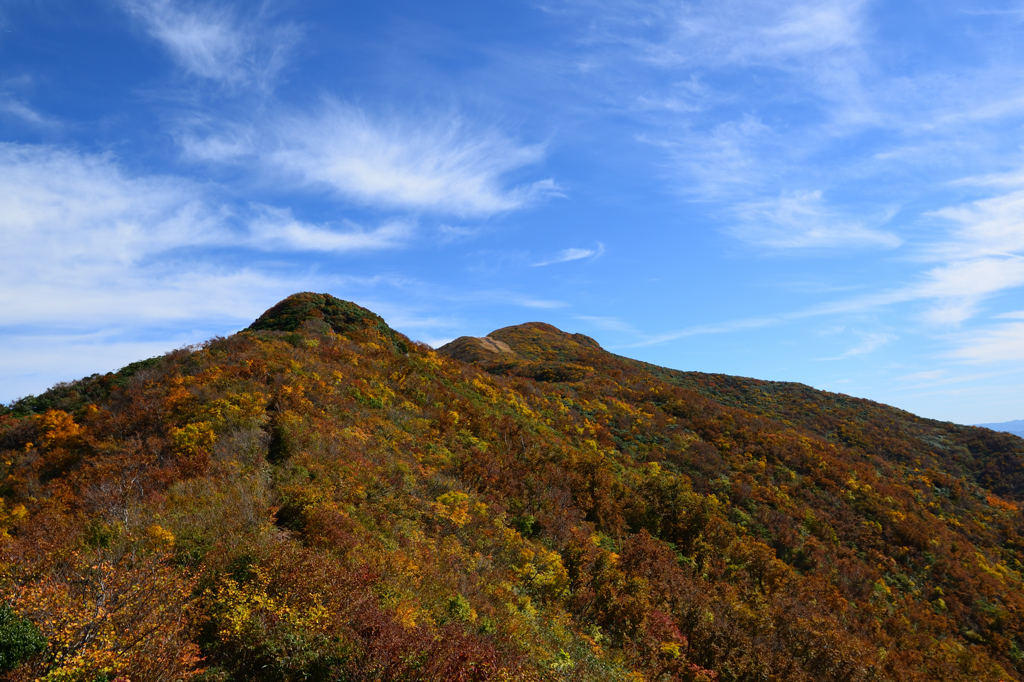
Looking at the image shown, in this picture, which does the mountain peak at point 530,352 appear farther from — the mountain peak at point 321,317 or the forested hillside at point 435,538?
the forested hillside at point 435,538

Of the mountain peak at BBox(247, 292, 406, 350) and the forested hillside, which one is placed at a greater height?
the mountain peak at BBox(247, 292, 406, 350)

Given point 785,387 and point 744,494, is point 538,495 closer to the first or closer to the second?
point 744,494

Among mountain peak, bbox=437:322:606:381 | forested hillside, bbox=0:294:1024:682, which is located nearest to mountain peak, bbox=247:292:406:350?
forested hillside, bbox=0:294:1024:682

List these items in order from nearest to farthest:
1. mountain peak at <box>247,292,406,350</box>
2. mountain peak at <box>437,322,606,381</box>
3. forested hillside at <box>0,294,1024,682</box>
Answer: forested hillside at <box>0,294,1024,682</box>, mountain peak at <box>247,292,406,350</box>, mountain peak at <box>437,322,606,381</box>

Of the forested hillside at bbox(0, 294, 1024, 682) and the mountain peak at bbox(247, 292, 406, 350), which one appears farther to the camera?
the mountain peak at bbox(247, 292, 406, 350)

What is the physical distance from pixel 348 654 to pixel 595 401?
2865 centimetres

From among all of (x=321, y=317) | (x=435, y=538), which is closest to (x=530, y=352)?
(x=321, y=317)

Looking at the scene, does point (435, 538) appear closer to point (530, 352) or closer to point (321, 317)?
point (321, 317)

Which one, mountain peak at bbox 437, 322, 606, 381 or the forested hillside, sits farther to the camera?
mountain peak at bbox 437, 322, 606, 381

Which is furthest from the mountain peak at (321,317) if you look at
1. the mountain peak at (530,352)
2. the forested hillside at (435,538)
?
the mountain peak at (530,352)

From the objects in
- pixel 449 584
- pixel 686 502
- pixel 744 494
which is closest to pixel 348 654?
pixel 449 584

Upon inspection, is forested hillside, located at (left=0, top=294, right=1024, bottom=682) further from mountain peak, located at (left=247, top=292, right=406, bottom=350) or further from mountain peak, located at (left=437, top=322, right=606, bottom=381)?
mountain peak, located at (left=437, top=322, right=606, bottom=381)

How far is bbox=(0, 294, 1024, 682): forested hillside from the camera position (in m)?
6.82

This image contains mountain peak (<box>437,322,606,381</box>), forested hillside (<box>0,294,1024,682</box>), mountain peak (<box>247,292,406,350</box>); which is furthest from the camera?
mountain peak (<box>437,322,606,381</box>)
